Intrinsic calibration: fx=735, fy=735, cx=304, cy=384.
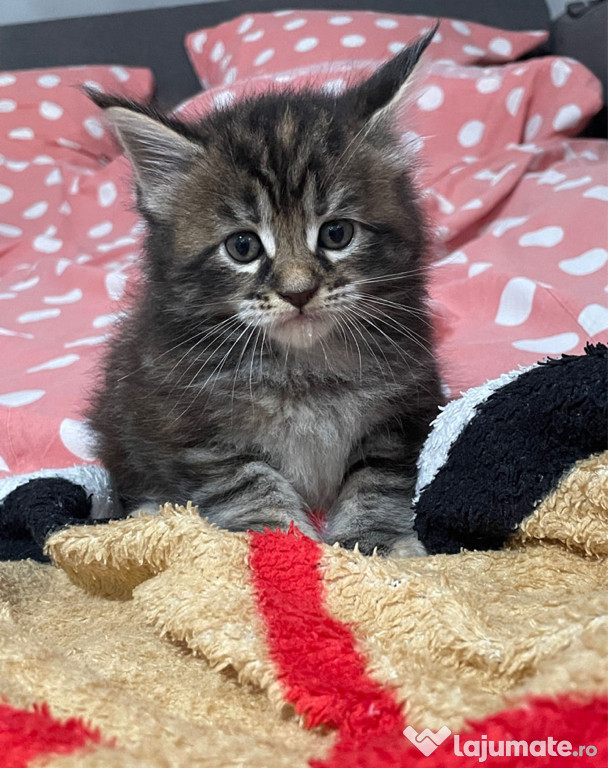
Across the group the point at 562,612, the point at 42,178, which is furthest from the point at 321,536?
the point at 42,178

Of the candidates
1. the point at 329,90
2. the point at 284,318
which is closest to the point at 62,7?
the point at 329,90

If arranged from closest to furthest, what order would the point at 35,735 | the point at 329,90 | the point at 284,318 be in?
1. the point at 35,735
2. the point at 284,318
3. the point at 329,90

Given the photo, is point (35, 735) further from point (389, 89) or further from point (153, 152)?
point (389, 89)

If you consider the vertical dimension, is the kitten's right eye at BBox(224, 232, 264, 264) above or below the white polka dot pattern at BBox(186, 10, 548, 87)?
below

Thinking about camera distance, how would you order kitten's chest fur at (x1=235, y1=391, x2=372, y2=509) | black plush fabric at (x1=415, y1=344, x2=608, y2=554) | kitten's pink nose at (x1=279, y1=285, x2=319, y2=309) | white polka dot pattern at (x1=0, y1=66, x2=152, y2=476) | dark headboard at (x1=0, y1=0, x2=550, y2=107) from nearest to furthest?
black plush fabric at (x1=415, y1=344, x2=608, y2=554) < kitten's pink nose at (x1=279, y1=285, x2=319, y2=309) < kitten's chest fur at (x1=235, y1=391, x2=372, y2=509) < white polka dot pattern at (x1=0, y1=66, x2=152, y2=476) < dark headboard at (x1=0, y1=0, x2=550, y2=107)

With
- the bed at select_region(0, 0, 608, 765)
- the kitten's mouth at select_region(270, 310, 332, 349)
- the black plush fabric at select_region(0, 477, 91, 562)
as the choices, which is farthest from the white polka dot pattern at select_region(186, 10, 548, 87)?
the black plush fabric at select_region(0, 477, 91, 562)

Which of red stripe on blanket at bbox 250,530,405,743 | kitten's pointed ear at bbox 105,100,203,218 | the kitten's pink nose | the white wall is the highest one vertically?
the white wall

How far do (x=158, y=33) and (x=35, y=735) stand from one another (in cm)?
319

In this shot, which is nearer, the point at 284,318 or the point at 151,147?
the point at 284,318

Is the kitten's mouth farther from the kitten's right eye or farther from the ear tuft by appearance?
the ear tuft

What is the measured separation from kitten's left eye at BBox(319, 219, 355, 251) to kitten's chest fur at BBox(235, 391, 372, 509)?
24 cm

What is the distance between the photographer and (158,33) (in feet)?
10.5

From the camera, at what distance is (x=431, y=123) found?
2510 millimetres

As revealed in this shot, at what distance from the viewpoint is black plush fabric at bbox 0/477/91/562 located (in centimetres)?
108
